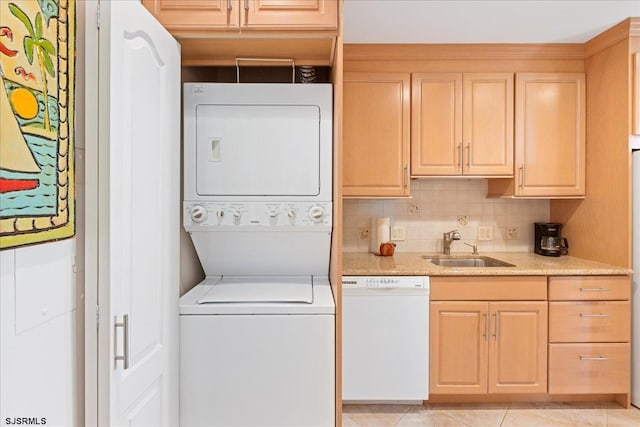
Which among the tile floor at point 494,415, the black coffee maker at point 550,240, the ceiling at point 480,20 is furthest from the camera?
the black coffee maker at point 550,240

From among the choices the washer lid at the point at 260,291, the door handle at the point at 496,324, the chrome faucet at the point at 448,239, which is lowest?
the door handle at the point at 496,324

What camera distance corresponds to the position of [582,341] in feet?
8.27

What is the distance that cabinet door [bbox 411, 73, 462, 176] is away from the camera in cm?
281

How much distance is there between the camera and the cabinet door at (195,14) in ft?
5.88

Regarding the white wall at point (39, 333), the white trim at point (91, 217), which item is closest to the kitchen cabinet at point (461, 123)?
the white trim at point (91, 217)

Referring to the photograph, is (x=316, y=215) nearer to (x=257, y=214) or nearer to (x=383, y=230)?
(x=257, y=214)

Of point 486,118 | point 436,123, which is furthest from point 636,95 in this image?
point 436,123

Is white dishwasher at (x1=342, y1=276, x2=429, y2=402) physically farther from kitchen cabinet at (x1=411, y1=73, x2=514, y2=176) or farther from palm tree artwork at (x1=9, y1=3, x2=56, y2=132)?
palm tree artwork at (x1=9, y1=3, x2=56, y2=132)

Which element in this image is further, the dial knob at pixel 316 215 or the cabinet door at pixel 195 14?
the dial knob at pixel 316 215

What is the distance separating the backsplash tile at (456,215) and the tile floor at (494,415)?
112 cm

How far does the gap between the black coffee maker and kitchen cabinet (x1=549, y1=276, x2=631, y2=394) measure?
19.5 inches

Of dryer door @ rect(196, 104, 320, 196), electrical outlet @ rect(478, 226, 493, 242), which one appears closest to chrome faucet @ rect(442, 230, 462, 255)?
electrical outlet @ rect(478, 226, 493, 242)

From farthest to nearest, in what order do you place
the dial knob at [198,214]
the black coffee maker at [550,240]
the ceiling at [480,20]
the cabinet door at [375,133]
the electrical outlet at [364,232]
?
1. the electrical outlet at [364,232]
2. the black coffee maker at [550,240]
3. the cabinet door at [375,133]
4. the ceiling at [480,20]
5. the dial knob at [198,214]

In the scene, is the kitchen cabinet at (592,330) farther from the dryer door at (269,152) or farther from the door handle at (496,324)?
the dryer door at (269,152)
